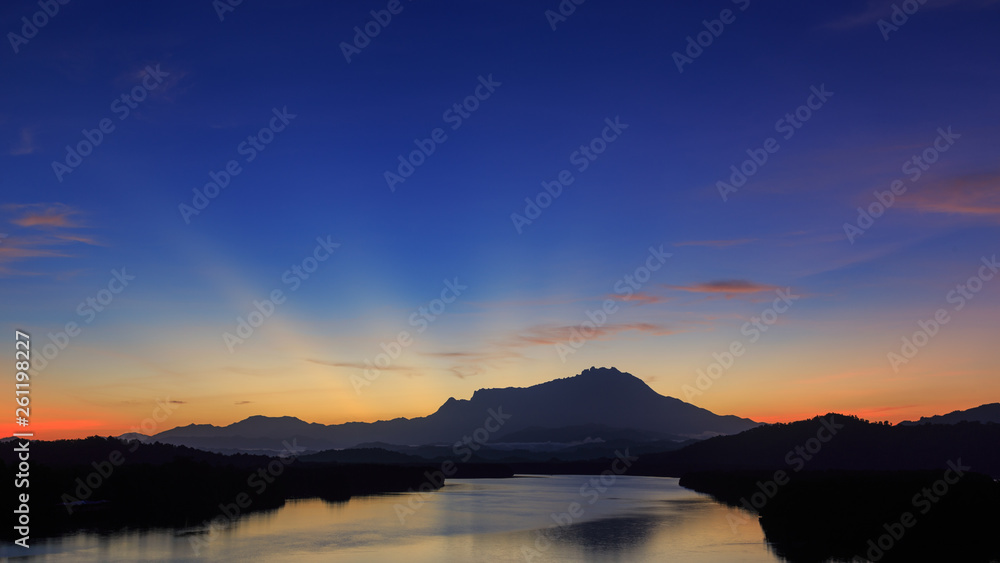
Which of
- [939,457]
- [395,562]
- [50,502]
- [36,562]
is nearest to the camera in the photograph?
[36,562]

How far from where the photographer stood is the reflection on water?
155ft

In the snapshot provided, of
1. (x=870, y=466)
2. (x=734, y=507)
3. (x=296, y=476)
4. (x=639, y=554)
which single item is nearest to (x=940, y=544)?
(x=639, y=554)

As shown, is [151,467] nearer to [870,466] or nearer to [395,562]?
[395,562]

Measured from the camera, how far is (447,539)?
57250 millimetres

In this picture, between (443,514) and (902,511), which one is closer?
(902,511)

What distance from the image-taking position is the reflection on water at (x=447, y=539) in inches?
1857

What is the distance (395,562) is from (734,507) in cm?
5914

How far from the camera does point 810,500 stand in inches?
2625

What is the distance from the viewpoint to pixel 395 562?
45188mm

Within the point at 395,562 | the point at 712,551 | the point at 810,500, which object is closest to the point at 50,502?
the point at 395,562

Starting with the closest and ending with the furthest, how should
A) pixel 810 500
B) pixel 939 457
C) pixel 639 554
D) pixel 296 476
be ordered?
pixel 639 554
pixel 810 500
pixel 296 476
pixel 939 457

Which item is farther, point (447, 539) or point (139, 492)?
point (139, 492)

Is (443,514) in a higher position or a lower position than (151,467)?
lower

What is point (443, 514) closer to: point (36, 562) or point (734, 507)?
point (734, 507)
